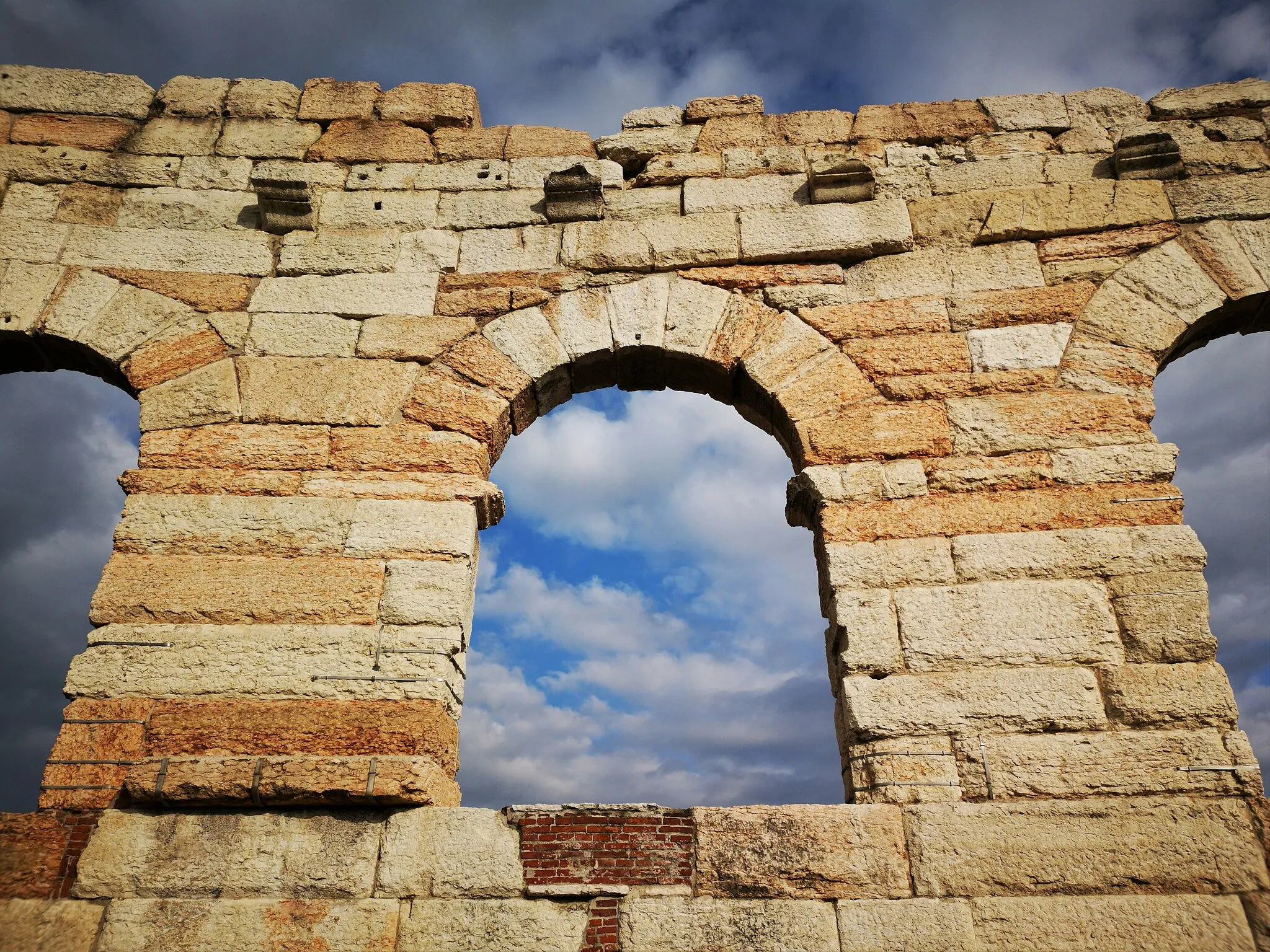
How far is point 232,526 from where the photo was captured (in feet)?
12.9

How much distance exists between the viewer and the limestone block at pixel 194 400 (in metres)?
4.25

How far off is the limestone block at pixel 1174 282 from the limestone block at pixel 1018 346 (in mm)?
514

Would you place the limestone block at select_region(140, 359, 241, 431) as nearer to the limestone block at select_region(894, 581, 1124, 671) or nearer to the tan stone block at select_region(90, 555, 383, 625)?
the tan stone block at select_region(90, 555, 383, 625)

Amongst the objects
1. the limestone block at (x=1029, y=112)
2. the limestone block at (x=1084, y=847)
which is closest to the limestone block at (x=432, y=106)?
the limestone block at (x=1029, y=112)

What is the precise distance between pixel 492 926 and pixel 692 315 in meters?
3.10

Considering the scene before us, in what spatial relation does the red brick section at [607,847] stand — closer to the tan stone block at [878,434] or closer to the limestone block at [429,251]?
the tan stone block at [878,434]

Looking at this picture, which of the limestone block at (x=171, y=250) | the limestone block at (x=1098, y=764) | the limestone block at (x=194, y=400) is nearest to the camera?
the limestone block at (x=1098, y=764)

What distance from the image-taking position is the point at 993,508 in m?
3.88

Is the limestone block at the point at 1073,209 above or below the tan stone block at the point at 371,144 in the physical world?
below

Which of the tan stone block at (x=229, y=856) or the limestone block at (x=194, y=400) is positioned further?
the limestone block at (x=194, y=400)

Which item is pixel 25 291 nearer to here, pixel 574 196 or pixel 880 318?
pixel 574 196

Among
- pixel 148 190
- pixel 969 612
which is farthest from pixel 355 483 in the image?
pixel 969 612

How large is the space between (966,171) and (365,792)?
473 cm

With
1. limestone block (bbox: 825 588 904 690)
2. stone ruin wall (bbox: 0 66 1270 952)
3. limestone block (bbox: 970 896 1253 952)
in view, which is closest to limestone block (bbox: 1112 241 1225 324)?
stone ruin wall (bbox: 0 66 1270 952)
